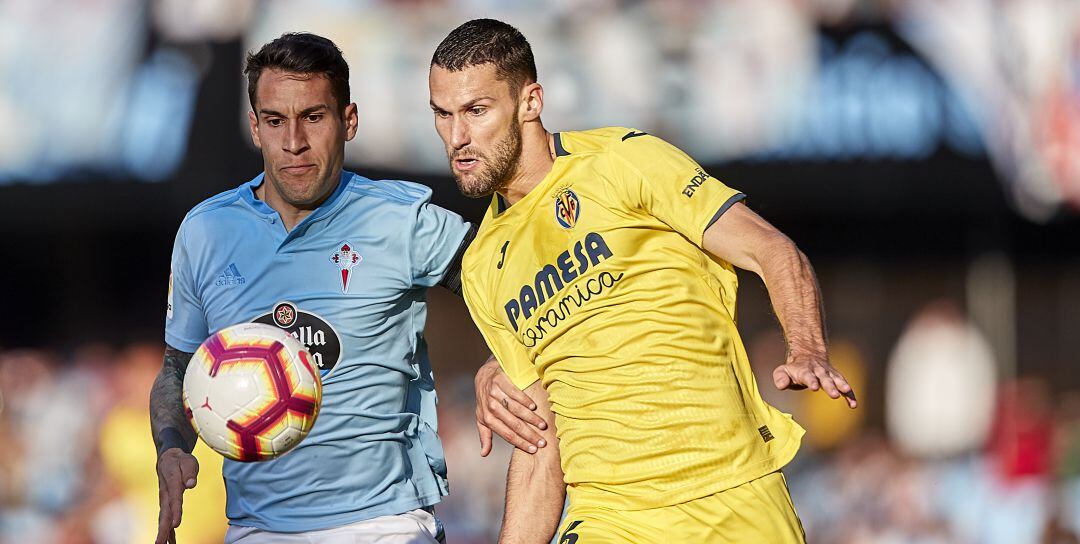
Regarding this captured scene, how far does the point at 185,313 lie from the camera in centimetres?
475

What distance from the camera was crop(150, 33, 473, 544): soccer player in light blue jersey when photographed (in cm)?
448

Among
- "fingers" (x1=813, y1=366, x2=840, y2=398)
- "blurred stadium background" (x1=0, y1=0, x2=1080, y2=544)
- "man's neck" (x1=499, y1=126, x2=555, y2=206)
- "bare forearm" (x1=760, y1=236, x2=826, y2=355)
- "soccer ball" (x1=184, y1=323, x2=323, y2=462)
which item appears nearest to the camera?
"fingers" (x1=813, y1=366, x2=840, y2=398)

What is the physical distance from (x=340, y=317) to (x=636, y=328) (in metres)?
1.14

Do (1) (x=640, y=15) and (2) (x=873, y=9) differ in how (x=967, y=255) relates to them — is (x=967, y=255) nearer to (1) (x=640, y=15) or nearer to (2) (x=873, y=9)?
(2) (x=873, y=9)

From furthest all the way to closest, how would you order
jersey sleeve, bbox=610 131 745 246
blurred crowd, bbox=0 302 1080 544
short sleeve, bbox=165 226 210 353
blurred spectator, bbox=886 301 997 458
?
blurred spectator, bbox=886 301 997 458 < blurred crowd, bbox=0 302 1080 544 < short sleeve, bbox=165 226 210 353 < jersey sleeve, bbox=610 131 745 246

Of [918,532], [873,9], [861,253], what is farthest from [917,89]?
[918,532]

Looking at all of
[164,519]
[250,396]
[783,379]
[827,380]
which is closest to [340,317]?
[250,396]

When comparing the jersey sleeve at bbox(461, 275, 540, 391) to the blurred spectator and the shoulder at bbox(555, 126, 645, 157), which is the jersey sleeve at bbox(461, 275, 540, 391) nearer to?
the shoulder at bbox(555, 126, 645, 157)

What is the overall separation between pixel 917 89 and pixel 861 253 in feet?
6.73

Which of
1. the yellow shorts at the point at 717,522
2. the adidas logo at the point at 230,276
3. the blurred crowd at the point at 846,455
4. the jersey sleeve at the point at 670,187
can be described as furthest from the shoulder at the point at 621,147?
the blurred crowd at the point at 846,455

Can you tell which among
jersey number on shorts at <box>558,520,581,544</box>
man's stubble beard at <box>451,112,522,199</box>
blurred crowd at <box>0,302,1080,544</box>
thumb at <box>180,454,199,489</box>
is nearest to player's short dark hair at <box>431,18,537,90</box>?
man's stubble beard at <box>451,112,522,199</box>

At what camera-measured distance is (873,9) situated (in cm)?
1091

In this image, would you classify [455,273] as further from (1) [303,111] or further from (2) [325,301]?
(1) [303,111]

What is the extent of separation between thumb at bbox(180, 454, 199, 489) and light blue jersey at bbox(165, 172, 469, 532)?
333mm
